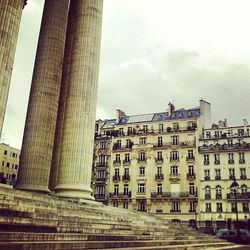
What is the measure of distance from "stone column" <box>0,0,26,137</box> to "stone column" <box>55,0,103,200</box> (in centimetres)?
559

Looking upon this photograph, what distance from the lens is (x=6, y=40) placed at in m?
10.4

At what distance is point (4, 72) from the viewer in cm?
1023

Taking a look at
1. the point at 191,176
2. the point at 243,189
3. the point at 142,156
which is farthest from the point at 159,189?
the point at 243,189

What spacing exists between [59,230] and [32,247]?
2281mm

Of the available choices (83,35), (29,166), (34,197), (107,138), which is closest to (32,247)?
(34,197)

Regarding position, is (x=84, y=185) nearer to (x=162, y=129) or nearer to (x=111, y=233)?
(x=111, y=233)

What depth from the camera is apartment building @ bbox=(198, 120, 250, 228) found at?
42.2 metres

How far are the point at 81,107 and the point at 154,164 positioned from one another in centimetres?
3198

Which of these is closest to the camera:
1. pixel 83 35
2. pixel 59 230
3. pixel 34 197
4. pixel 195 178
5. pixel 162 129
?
pixel 59 230

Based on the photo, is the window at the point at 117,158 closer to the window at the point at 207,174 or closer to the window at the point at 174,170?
the window at the point at 174,170

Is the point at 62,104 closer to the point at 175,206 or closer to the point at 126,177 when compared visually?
the point at 175,206

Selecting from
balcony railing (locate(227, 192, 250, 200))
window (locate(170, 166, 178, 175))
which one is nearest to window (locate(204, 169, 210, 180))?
balcony railing (locate(227, 192, 250, 200))

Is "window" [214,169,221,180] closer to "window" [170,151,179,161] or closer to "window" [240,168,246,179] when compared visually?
"window" [240,168,246,179]

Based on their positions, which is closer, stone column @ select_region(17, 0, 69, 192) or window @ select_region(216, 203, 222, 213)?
stone column @ select_region(17, 0, 69, 192)
